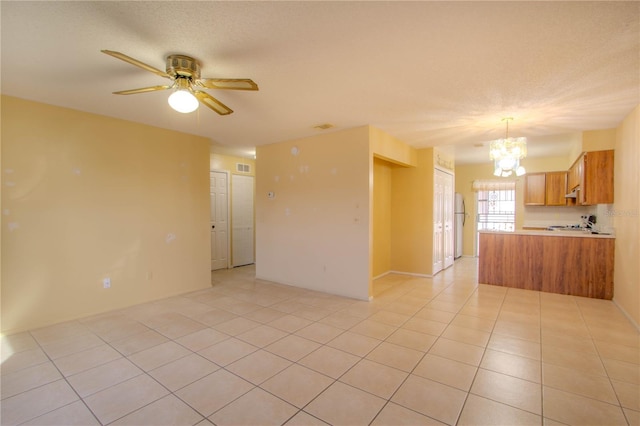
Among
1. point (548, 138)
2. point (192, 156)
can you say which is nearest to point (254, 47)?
point (192, 156)

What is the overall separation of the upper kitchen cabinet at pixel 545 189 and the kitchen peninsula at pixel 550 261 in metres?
2.00

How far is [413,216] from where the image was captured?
577cm

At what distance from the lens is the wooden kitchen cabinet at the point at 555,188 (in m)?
6.27

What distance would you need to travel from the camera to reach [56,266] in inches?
134

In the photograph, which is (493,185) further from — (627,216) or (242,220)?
(242,220)

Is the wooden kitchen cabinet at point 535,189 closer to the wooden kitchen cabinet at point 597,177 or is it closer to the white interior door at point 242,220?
the wooden kitchen cabinet at point 597,177

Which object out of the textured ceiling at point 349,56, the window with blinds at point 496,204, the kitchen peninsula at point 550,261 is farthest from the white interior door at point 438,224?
the window with blinds at point 496,204

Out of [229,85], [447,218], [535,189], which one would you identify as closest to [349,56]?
[229,85]

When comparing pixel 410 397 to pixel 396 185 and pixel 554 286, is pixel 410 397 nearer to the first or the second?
pixel 554 286

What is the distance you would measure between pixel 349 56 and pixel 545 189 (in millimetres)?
6468

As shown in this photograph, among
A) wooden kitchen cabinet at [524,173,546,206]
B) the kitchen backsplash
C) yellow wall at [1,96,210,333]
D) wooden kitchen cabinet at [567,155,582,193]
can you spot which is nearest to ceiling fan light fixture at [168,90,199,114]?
yellow wall at [1,96,210,333]

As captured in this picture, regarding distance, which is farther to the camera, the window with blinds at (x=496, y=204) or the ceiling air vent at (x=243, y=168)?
the window with blinds at (x=496, y=204)

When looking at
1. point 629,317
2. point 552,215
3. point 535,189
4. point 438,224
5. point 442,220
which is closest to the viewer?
point 629,317

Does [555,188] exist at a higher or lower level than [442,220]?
higher
